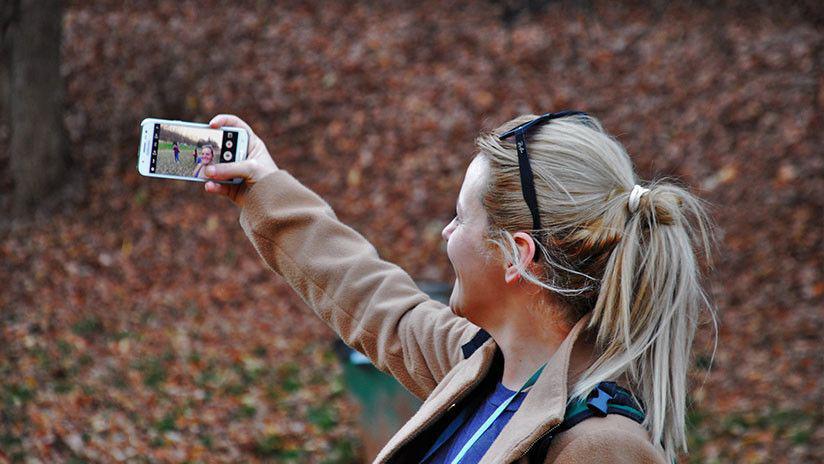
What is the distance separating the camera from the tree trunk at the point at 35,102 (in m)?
9.41

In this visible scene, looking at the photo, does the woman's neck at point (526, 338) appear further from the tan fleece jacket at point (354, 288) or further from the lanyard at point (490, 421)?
the tan fleece jacket at point (354, 288)

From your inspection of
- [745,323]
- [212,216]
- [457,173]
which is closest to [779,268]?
[745,323]

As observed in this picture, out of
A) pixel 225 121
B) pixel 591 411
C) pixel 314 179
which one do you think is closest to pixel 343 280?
pixel 225 121

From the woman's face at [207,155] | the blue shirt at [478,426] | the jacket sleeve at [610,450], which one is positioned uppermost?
the woman's face at [207,155]

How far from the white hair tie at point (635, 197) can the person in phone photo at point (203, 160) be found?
1.14 m

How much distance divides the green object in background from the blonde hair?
2896mm

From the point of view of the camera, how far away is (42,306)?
25.8 feet

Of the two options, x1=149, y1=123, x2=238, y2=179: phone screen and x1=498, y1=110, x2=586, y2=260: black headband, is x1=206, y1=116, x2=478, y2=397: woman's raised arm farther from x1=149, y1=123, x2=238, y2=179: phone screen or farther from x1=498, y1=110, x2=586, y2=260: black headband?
x1=498, y1=110, x2=586, y2=260: black headband

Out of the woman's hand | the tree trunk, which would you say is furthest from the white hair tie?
the tree trunk

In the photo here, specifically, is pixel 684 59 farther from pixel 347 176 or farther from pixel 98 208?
pixel 98 208

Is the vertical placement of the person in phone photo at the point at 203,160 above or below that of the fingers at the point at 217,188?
above

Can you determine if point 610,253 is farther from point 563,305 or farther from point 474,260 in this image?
point 474,260

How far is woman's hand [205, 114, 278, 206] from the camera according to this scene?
2.37 metres

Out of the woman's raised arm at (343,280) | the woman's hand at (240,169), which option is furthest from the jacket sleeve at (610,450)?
the woman's hand at (240,169)
